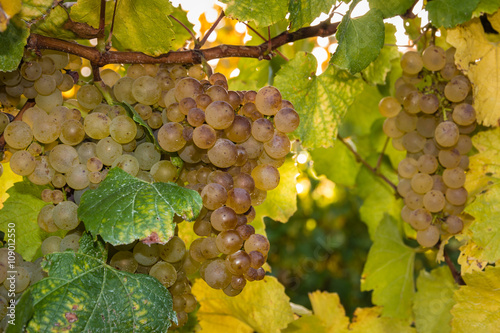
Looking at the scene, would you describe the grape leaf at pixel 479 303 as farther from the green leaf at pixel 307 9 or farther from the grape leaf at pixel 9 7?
the grape leaf at pixel 9 7

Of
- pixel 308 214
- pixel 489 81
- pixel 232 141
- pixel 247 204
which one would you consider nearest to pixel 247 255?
pixel 247 204

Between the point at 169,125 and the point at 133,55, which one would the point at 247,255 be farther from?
the point at 133,55

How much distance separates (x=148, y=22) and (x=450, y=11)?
1.79 feet

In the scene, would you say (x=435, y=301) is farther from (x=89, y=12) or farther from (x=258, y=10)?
(x=89, y=12)

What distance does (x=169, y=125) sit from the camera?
687 millimetres

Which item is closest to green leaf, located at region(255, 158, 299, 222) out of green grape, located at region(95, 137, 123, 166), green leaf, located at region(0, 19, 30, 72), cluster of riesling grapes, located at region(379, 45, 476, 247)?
cluster of riesling grapes, located at region(379, 45, 476, 247)

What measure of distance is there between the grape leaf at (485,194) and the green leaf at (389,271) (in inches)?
11.4

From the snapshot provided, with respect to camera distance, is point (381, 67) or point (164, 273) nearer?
point (164, 273)

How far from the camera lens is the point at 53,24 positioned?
2.43 feet

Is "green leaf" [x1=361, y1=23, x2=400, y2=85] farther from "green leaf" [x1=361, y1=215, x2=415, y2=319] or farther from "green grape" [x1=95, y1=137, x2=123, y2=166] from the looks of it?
"green grape" [x1=95, y1=137, x2=123, y2=166]

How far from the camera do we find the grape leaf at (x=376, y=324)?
3.72 feet

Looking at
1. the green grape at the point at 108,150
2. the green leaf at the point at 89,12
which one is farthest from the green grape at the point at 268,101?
the green leaf at the point at 89,12

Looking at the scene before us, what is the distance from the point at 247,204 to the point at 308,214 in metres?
1.70

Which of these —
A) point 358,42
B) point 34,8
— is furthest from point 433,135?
point 34,8
